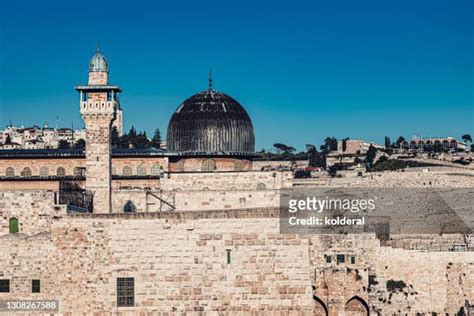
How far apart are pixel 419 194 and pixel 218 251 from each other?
28.6 meters

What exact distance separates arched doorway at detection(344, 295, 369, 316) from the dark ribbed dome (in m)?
11.2

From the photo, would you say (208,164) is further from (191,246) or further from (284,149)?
(284,149)

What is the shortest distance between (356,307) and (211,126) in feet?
38.4

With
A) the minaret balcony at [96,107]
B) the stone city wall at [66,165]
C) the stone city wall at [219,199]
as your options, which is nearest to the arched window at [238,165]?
the stone city wall at [219,199]

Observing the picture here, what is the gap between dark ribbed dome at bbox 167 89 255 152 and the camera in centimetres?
4825

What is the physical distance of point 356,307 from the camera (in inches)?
1533

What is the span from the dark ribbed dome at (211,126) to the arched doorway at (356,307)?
1121 cm

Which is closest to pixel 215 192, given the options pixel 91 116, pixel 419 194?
pixel 91 116

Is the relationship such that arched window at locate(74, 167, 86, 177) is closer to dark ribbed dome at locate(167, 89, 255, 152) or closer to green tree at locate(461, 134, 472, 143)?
dark ribbed dome at locate(167, 89, 255, 152)

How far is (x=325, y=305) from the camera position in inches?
1508

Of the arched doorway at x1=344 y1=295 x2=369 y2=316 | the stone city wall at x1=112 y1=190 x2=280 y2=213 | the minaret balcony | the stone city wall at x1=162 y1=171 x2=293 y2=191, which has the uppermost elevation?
the minaret balcony

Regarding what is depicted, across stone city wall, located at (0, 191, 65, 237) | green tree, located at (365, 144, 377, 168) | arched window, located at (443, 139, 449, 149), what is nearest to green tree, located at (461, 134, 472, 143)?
arched window, located at (443, 139, 449, 149)

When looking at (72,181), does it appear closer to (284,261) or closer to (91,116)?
(91,116)

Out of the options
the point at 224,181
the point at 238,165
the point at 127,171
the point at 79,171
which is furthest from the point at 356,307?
the point at 79,171
